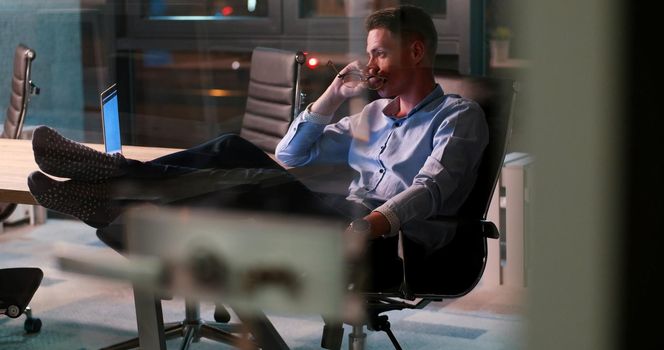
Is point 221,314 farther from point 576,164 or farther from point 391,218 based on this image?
point 576,164

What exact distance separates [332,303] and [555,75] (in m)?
0.55

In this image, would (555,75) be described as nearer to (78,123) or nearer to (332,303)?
(332,303)

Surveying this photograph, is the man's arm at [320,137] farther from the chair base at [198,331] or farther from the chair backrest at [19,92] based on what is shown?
the chair backrest at [19,92]

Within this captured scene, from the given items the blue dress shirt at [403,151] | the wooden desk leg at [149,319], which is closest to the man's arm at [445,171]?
the blue dress shirt at [403,151]

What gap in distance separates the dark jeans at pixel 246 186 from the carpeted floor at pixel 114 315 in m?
0.15

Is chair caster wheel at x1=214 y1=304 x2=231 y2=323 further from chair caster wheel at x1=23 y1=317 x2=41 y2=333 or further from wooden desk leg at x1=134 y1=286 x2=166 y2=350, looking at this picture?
chair caster wheel at x1=23 y1=317 x2=41 y2=333

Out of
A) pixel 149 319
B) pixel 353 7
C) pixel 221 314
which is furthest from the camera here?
pixel 149 319

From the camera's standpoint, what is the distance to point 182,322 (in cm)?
183

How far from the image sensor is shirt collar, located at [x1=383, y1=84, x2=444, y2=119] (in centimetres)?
158

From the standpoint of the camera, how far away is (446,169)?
162cm

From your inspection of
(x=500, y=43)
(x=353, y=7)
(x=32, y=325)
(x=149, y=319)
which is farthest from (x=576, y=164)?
(x=32, y=325)

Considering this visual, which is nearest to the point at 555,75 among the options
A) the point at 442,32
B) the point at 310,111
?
the point at 442,32

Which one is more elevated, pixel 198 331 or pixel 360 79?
pixel 360 79

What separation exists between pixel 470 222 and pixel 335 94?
0.34m
